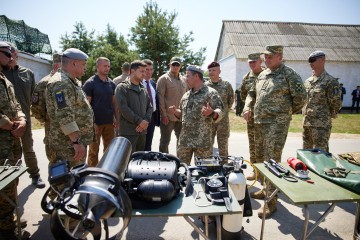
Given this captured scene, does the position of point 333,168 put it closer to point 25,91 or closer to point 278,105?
point 278,105

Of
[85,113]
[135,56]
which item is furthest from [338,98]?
[135,56]

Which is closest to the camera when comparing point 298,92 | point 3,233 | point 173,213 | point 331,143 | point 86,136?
point 173,213

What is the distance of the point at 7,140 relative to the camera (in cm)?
289

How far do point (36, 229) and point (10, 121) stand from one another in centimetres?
135

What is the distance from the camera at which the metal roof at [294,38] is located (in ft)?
63.4

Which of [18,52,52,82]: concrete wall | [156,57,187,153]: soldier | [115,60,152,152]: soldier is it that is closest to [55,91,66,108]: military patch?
[115,60,152,152]: soldier

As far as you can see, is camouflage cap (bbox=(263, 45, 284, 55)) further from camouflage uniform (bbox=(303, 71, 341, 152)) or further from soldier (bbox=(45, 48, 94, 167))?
soldier (bbox=(45, 48, 94, 167))

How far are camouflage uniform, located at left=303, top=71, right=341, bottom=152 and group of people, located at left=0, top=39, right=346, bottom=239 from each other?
0.01 m

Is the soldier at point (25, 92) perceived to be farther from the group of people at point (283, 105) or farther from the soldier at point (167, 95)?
the group of people at point (283, 105)

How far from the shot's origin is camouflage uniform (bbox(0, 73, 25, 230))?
8.59 ft

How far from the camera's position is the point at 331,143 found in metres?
7.84

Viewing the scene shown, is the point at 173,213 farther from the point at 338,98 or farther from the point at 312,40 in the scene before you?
the point at 312,40

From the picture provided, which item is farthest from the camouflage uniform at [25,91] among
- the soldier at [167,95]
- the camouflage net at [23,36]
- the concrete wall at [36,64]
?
the concrete wall at [36,64]

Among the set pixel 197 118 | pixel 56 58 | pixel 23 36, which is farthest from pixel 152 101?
pixel 23 36
